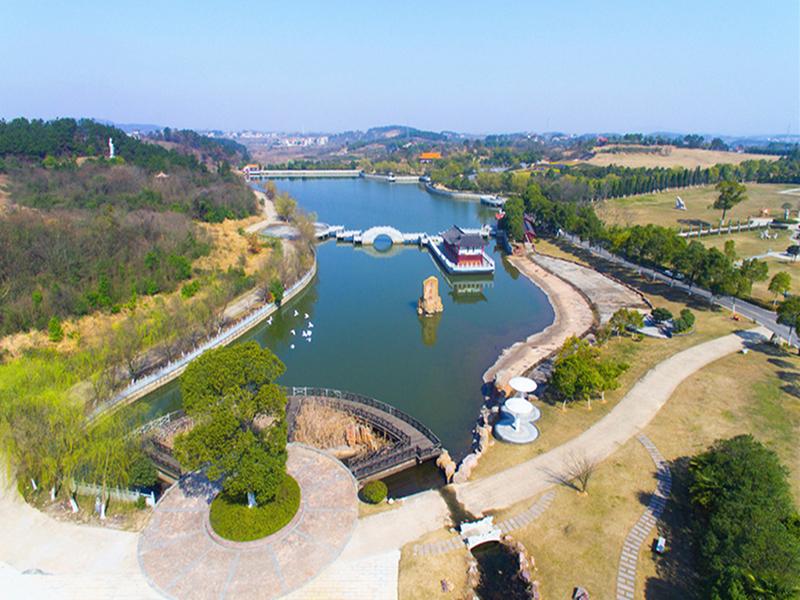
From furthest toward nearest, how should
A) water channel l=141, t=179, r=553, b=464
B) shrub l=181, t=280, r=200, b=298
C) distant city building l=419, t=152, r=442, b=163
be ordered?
distant city building l=419, t=152, r=442, b=163, shrub l=181, t=280, r=200, b=298, water channel l=141, t=179, r=553, b=464

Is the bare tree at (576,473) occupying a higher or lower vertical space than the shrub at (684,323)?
lower

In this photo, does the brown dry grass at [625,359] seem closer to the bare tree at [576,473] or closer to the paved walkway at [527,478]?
the paved walkway at [527,478]

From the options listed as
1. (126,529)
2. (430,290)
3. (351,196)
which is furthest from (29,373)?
(351,196)

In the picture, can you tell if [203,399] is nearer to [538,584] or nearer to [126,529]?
[126,529]

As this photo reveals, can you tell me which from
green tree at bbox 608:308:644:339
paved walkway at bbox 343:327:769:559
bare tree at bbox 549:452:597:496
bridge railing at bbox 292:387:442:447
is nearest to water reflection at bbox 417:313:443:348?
bridge railing at bbox 292:387:442:447

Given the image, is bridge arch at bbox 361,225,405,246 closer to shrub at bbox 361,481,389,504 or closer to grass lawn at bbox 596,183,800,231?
grass lawn at bbox 596,183,800,231

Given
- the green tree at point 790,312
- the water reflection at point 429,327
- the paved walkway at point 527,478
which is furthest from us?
the water reflection at point 429,327

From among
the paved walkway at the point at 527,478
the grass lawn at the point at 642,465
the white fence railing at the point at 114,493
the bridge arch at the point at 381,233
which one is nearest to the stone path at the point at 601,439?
the paved walkway at the point at 527,478
